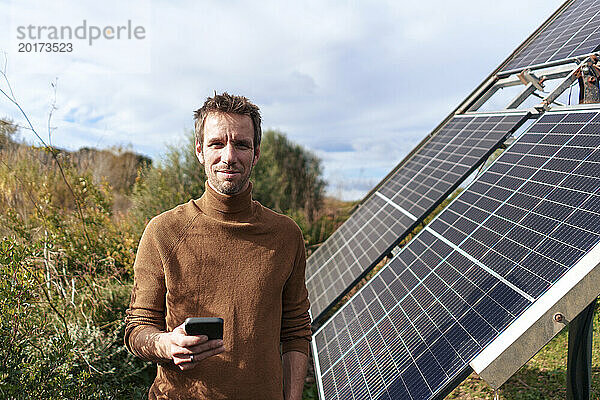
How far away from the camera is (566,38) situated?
553 cm

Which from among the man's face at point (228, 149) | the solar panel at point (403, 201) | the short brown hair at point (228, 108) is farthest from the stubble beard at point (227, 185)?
the solar panel at point (403, 201)

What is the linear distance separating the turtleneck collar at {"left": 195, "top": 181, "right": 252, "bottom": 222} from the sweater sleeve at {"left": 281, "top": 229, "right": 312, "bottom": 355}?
34 cm

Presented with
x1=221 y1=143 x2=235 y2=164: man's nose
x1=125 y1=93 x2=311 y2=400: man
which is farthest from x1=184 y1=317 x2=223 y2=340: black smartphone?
x1=221 y1=143 x2=235 y2=164: man's nose

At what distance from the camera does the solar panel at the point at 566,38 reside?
4973 millimetres

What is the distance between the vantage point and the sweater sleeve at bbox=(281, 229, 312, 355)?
8.27ft

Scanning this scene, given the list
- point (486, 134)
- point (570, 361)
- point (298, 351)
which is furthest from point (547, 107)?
point (298, 351)

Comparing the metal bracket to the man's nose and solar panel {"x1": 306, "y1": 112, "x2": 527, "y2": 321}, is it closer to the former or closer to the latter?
solar panel {"x1": 306, "y1": 112, "x2": 527, "y2": 321}

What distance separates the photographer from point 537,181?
141 inches

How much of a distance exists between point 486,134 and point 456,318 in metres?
2.86

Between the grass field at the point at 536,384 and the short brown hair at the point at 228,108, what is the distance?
4010 millimetres

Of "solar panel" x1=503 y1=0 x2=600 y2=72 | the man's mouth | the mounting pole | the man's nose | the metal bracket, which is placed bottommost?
the mounting pole

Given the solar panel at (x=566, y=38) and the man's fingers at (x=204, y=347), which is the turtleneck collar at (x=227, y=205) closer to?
the man's fingers at (x=204, y=347)

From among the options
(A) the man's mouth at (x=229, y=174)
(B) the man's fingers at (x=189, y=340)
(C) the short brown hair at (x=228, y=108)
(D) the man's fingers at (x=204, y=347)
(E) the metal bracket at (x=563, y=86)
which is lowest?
(D) the man's fingers at (x=204, y=347)

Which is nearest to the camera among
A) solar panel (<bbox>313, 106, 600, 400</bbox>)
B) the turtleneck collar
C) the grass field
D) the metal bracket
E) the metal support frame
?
the turtleneck collar
